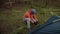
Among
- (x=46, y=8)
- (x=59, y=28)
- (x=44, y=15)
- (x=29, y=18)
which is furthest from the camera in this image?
(x=46, y=8)

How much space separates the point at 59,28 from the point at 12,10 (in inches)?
307

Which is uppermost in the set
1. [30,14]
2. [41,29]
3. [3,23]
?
[41,29]

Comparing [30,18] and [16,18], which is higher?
[30,18]

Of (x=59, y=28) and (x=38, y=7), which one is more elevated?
(x=59, y=28)

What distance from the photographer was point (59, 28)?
19.8 ft

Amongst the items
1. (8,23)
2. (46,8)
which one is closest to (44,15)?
(46,8)

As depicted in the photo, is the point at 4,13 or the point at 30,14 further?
the point at 4,13

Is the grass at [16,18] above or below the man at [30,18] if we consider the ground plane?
below

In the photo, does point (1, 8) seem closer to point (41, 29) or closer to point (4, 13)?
point (4, 13)

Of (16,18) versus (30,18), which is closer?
(30,18)

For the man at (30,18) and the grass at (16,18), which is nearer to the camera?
the man at (30,18)

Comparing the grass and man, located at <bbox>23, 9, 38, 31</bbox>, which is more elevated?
man, located at <bbox>23, 9, 38, 31</bbox>

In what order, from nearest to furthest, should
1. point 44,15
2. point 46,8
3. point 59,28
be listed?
point 59,28 < point 44,15 < point 46,8

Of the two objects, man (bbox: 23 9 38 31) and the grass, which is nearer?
man (bbox: 23 9 38 31)
